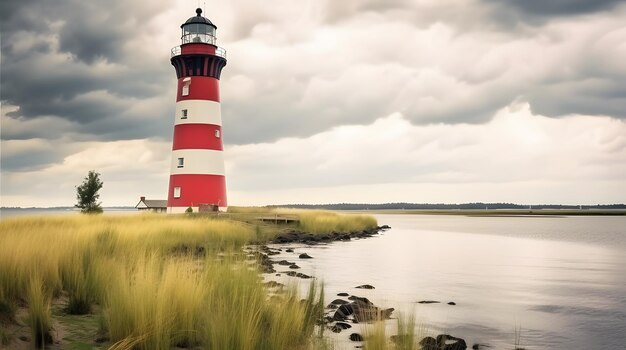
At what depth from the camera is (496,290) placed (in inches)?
625

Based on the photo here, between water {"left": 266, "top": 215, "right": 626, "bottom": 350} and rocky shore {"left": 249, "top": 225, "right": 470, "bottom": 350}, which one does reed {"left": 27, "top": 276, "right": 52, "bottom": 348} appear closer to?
rocky shore {"left": 249, "top": 225, "right": 470, "bottom": 350}

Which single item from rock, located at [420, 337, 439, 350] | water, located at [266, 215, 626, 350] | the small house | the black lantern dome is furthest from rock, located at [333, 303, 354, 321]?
the small house

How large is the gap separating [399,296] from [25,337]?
390 inches

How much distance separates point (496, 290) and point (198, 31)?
88.2ft

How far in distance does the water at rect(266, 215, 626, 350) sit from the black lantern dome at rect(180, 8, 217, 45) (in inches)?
680

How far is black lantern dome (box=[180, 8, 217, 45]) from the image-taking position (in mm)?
34719

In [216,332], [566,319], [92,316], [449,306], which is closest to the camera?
[216,332]

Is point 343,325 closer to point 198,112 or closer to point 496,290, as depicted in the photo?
point 496,290

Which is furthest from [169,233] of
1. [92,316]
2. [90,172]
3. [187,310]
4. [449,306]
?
[90,172]

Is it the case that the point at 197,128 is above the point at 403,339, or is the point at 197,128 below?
above

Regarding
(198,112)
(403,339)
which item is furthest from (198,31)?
(403,339)

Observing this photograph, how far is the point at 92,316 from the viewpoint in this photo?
724 centimetres

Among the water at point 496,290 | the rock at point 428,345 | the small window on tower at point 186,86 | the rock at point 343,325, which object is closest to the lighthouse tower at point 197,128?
Result: the small window on tower at point 186,86

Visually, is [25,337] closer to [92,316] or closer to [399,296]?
[92,316]
